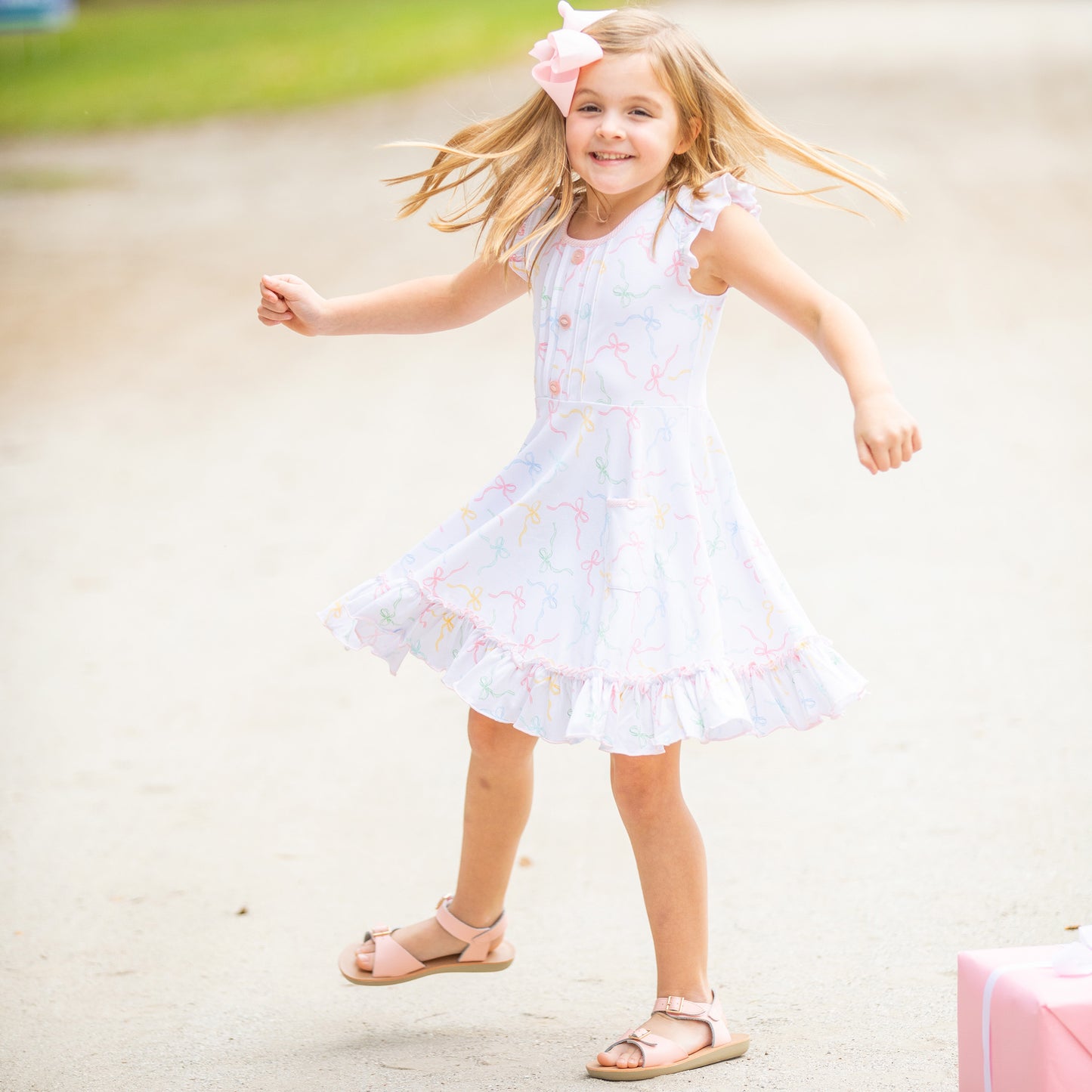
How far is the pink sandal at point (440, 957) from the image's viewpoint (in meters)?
2.51

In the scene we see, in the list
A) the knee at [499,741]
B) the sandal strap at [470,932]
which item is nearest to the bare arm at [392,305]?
the knee at [499,741]

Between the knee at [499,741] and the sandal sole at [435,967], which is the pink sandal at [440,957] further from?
the knee at [499,741]

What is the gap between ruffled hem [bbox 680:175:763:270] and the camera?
2.26 metres

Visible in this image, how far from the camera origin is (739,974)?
2.66 metres

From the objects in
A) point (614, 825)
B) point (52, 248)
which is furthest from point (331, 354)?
point (614, 825)

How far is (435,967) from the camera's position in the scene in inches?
99.2

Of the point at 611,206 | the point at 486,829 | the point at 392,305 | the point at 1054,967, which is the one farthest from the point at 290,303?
the point at 1054,967

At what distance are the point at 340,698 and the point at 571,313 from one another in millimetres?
1972

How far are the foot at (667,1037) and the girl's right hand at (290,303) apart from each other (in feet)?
3.93

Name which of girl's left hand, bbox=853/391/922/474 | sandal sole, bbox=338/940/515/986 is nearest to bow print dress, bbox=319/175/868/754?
girl's left hand, bbox=853/391/922/474

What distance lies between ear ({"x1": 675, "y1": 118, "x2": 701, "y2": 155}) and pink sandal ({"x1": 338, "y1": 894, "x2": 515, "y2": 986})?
1.22 m

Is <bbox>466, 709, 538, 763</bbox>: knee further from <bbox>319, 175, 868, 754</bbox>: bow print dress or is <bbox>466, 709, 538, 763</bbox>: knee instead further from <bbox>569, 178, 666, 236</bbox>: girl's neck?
<bbox>569, 178, 666, 236</bbox>: girl's neck

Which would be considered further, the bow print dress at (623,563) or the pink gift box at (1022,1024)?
the bow print dress at (623,563)

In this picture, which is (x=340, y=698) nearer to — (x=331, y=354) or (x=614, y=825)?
(x=614, y=825)
